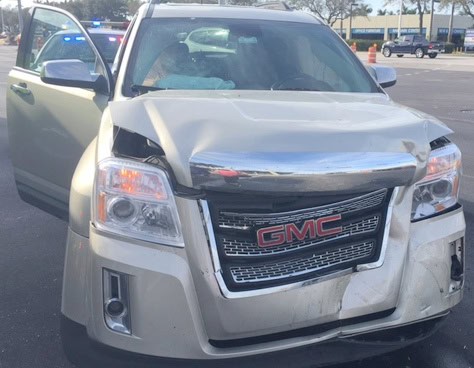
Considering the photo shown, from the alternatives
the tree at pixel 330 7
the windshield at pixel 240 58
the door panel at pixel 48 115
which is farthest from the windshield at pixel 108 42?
the tree at pixel 330 7

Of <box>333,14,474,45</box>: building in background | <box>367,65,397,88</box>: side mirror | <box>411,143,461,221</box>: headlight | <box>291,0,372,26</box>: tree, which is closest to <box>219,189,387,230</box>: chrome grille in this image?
<box>411,143,461,221</box>: headlight

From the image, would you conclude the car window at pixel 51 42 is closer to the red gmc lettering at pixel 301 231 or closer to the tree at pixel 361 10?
the red gmc lettering at pixel 301 231

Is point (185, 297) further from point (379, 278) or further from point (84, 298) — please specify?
point (379, 278)

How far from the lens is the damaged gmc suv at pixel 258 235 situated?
2.28m

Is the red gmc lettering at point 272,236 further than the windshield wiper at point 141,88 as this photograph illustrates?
No

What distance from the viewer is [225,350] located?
7.66 ft

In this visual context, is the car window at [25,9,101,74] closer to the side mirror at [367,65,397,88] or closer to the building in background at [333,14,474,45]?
the side mirror at [367,65,397,88]

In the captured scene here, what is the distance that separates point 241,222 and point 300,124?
470 millimetres

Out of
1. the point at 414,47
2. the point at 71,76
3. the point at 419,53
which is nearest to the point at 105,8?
the point at 71,76

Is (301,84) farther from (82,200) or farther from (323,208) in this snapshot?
(82,200)

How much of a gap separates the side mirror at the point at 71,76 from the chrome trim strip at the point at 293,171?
1704mm

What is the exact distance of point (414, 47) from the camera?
44.0 metres

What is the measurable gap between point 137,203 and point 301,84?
1834 millimetres

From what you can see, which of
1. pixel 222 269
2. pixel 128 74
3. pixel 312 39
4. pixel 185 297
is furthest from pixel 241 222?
pixel 312 39
